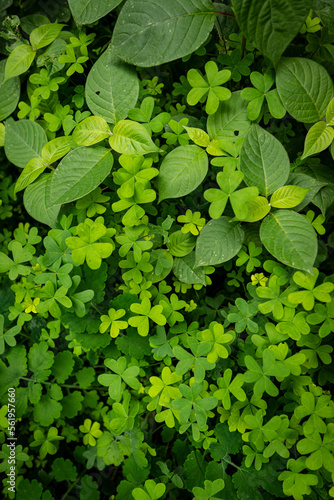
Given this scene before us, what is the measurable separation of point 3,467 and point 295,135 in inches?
83.9

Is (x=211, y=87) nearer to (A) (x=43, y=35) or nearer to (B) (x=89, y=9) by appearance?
(B) (x=89, y=9)

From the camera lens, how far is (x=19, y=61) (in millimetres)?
1564

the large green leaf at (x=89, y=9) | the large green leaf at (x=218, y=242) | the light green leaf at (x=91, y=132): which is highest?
the large green leaf at (x=89, y=9)

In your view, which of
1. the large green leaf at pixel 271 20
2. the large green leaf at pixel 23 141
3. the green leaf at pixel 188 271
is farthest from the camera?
the large green leaf at pixel 23 141

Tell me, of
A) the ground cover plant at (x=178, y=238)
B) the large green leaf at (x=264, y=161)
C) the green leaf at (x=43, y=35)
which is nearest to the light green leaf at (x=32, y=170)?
the ground cover plant at (x=178, y=238)

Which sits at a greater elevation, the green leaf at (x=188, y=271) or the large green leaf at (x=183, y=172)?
the large green leaf at (x=183, y=172)

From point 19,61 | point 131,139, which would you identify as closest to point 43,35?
point 19,61

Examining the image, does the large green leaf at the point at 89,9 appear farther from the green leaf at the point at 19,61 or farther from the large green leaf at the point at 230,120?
the large green leaf at the point at 230,120

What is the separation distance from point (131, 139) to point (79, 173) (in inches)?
9.7

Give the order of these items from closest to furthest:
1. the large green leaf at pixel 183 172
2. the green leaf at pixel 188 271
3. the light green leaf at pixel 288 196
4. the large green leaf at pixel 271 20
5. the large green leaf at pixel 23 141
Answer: the large green leaf at pixel 271 20 < the light green leaf at pixel 288 196 < the large green leaf at pixel 183 172 < the green leaf at pixel 188 271 < the large green leaf at pixel 23 141

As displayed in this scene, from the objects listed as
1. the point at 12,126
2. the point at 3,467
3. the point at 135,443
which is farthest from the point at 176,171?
the point at 3,467

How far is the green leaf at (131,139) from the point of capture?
1.34 m

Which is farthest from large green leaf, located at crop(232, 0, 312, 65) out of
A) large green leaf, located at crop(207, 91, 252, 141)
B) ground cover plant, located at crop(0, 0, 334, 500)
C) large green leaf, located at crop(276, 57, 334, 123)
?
large green leaf, located at crop(207, 91, 252, 141)

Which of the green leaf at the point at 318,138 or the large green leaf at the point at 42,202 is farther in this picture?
the large green leaf at the point at 42,202
